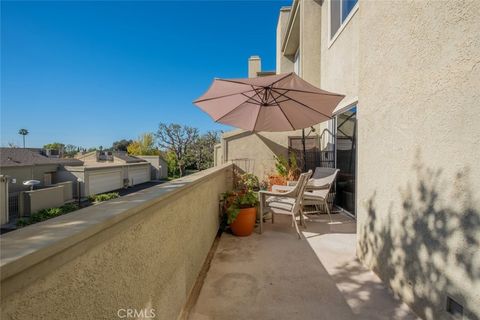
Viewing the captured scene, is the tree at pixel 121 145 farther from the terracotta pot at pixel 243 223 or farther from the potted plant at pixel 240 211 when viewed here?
the terracotta pot at pixel 243 223

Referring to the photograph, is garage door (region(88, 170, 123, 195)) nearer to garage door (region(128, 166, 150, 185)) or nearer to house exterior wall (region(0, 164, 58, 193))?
garage door (region(128, 166, 150, 185))

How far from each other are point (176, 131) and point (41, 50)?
23.5 metres

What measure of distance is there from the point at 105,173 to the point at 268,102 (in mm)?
26964

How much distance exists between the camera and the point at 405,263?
2.45 meters

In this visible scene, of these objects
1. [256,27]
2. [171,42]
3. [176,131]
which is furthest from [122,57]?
[176,131]

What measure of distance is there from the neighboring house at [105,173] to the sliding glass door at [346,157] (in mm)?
25532

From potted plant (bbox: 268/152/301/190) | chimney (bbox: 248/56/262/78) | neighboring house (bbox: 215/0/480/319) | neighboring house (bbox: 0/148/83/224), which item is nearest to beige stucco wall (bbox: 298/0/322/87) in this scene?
potted plant (bbox: 268/152/301/190)

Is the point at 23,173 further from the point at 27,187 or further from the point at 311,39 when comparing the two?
the point at 311,39

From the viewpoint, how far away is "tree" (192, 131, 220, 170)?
103 feet

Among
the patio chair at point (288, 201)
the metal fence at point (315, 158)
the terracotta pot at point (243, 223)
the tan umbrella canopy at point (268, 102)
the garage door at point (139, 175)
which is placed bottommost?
the garage door at point (139, 175)

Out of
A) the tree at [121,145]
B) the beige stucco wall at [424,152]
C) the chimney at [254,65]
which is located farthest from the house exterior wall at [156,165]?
the beige stucco wall at [424,152]

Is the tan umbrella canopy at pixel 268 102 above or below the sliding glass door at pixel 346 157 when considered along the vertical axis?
above

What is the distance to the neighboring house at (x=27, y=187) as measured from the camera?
62.1 ft

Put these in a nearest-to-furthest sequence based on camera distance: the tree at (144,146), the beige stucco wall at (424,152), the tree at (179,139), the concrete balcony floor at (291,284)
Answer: the beige stucco wall at (424,152) → the concrete balcony floor at (291,284) → the tree at (179,139) → the tree at (144,146)
